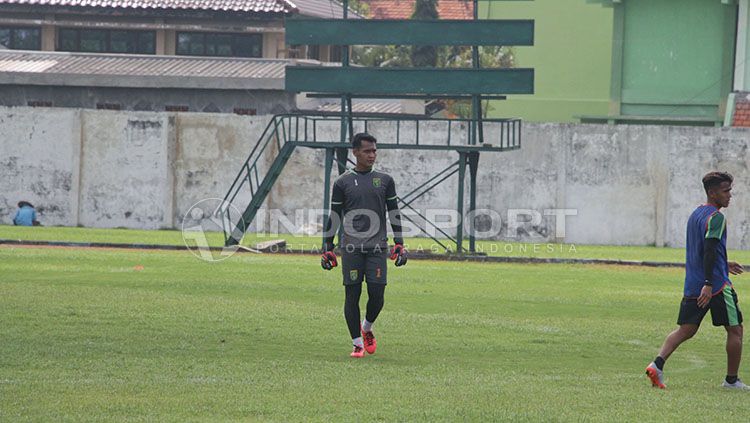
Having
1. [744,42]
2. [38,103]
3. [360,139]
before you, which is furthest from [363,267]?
[38,103]

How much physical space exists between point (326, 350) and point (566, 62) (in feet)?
138

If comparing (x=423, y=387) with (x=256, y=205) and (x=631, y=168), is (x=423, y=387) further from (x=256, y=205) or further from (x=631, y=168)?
(x=631, y=168)

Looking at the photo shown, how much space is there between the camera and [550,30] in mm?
55188

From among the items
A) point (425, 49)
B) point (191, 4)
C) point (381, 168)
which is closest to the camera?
point (381, 168)

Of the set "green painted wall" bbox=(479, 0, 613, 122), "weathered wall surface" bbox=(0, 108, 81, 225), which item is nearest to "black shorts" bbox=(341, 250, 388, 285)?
"weathered wall surface" bbox=(0, 108, 81, 225)

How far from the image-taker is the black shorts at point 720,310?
38.0 ft

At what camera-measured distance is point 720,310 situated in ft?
38.1

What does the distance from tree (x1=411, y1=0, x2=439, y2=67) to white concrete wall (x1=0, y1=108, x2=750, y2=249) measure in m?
22.6

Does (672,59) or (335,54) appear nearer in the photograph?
(672,59)

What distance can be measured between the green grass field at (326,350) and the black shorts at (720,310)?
0.57 m

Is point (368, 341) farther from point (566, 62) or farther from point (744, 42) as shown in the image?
point (566, 62)

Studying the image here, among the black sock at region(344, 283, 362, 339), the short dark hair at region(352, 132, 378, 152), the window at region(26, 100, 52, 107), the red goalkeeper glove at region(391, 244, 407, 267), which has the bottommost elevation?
the black sock at region(344, 283, 362, 339)

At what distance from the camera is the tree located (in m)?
58.9

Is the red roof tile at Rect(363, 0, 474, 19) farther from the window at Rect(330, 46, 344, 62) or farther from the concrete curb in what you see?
the concrete curb
